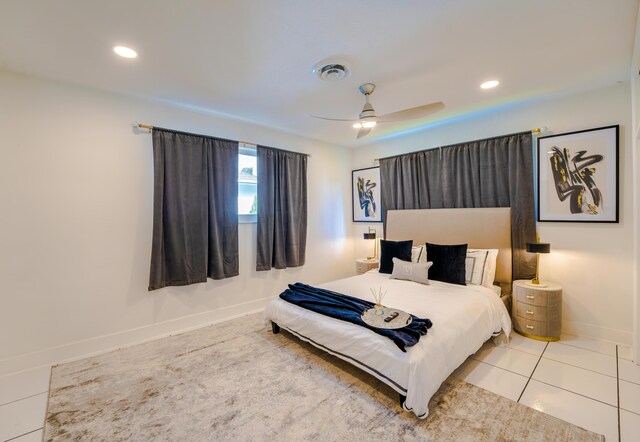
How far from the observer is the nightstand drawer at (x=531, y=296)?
2.87 m

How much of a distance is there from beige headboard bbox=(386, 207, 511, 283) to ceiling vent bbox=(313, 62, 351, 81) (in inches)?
95.1

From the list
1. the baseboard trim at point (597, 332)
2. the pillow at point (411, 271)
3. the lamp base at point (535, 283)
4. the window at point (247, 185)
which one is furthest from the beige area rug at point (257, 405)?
the window at point (247, 185)

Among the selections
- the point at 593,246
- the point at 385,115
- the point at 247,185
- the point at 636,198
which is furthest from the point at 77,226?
the point at 593,246

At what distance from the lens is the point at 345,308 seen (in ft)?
8.29

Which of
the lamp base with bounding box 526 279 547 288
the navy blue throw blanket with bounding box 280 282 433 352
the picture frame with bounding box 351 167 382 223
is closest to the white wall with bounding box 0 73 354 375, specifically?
the navy blue throw blanket with bounding box 280 282 433 352

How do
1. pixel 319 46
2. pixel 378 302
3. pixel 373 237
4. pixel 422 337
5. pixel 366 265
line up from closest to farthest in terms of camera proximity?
pixel 422 337 → pixel 319 46 → pixel 378 302 → pixel 366 265 → pixel 373 237

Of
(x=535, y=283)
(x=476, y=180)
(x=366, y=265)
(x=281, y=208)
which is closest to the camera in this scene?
(x=535, y=283)

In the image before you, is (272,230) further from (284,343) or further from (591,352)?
(591,352)

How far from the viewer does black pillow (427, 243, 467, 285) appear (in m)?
3.21

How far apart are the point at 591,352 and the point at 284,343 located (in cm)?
301

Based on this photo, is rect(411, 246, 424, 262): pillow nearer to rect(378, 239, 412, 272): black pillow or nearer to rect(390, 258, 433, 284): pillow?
rect(378, 239, 412, 272): black pillow

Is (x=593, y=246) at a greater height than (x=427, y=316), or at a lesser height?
greater

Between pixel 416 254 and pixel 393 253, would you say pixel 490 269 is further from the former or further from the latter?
pixel 393 253

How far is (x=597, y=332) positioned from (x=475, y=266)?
4.35 ft
